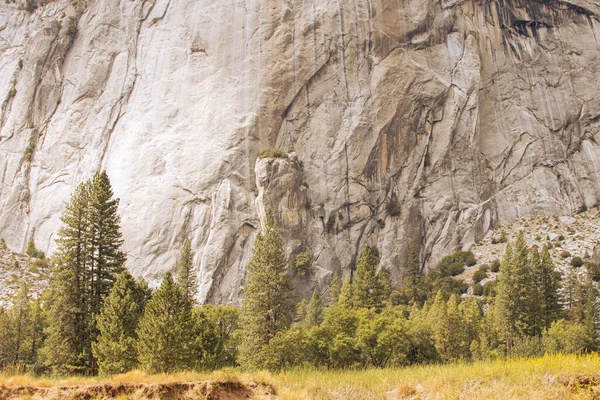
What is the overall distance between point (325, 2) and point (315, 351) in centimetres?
5977

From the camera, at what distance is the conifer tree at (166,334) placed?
79.2ft

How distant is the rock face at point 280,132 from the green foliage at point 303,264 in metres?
1.38

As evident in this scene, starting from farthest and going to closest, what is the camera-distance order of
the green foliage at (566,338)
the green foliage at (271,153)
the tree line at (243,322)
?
the green foliage at (271,153)
the green foliage at (566,338)
the tree line at (243,322)

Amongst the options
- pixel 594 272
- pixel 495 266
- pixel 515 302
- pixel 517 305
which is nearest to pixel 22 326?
pixel 515 302

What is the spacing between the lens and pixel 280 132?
72.9 metres

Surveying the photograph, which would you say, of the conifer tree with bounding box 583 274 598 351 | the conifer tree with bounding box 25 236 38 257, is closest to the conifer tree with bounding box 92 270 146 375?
the conifer tree with bounding box 583 274 598 351

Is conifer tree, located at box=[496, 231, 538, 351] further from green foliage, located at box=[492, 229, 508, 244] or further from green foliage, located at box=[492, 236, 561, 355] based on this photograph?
green foliage, located at box=[492, 229, 508, 244]

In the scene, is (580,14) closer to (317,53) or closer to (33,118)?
(317,53)

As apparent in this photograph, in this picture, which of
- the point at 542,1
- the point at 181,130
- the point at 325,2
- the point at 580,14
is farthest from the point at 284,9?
the point at 580,14

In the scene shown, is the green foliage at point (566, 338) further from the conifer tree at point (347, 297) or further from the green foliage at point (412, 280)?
the green foliage at point (412, 280)

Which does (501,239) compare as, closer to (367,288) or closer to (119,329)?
(367,288)

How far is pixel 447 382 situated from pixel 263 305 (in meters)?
21.9

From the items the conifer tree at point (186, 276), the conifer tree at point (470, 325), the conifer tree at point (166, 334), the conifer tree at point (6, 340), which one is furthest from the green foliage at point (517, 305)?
the conifer tree at point (6, 340)

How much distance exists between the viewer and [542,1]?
3565 inches
